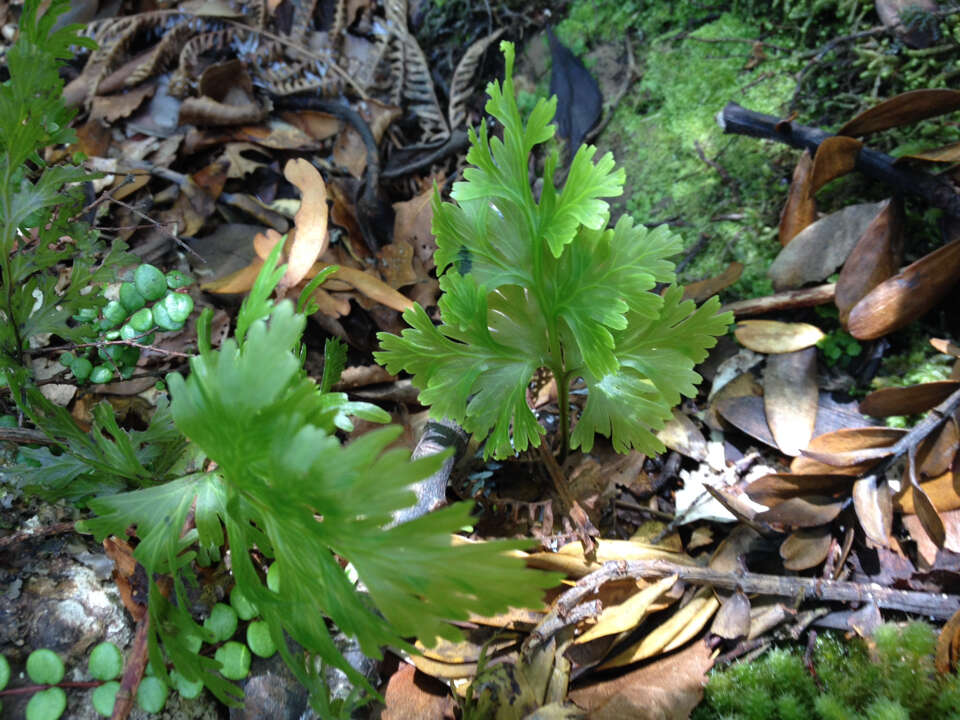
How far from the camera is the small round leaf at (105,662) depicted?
1.31 metres

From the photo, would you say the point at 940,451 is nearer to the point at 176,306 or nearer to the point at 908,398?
the point at 908,398

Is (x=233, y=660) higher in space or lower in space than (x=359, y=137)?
lower

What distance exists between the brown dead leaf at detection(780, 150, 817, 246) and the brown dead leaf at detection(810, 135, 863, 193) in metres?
0.03

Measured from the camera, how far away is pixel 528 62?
268cm

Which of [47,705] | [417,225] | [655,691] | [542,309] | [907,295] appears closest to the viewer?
[47,705]

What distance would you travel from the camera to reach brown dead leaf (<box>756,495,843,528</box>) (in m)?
1.58

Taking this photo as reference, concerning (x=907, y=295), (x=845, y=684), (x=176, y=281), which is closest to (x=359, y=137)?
(x=176, y=281)

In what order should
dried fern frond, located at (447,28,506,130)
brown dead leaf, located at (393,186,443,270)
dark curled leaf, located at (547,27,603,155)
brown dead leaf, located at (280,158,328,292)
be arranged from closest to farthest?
1. brown dead leaf, located at (280,158,328,292)
2. brown dead leaf, located at (393,186,443,270)
3. dark curled leaf, located at (547,27,603,155)
4. dried fern frond, located at (447,28,506,130)

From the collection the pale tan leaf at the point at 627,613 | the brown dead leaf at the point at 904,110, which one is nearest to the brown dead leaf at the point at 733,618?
the pale tan leaf at the point at 627,613

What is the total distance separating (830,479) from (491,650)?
3.06ft

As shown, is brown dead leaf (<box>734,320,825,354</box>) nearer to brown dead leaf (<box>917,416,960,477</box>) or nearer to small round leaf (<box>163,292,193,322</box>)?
brown dead leaf (<box>917,416,960,477</box>)

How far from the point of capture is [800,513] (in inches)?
62.2

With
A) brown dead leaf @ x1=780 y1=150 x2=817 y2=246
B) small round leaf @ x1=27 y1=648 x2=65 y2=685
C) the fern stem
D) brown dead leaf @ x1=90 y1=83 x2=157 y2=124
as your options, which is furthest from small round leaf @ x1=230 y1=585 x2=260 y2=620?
brown dead leaf @ x1=90 y1=83 x2=157 y2=124

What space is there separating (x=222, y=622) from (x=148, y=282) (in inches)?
32.1
